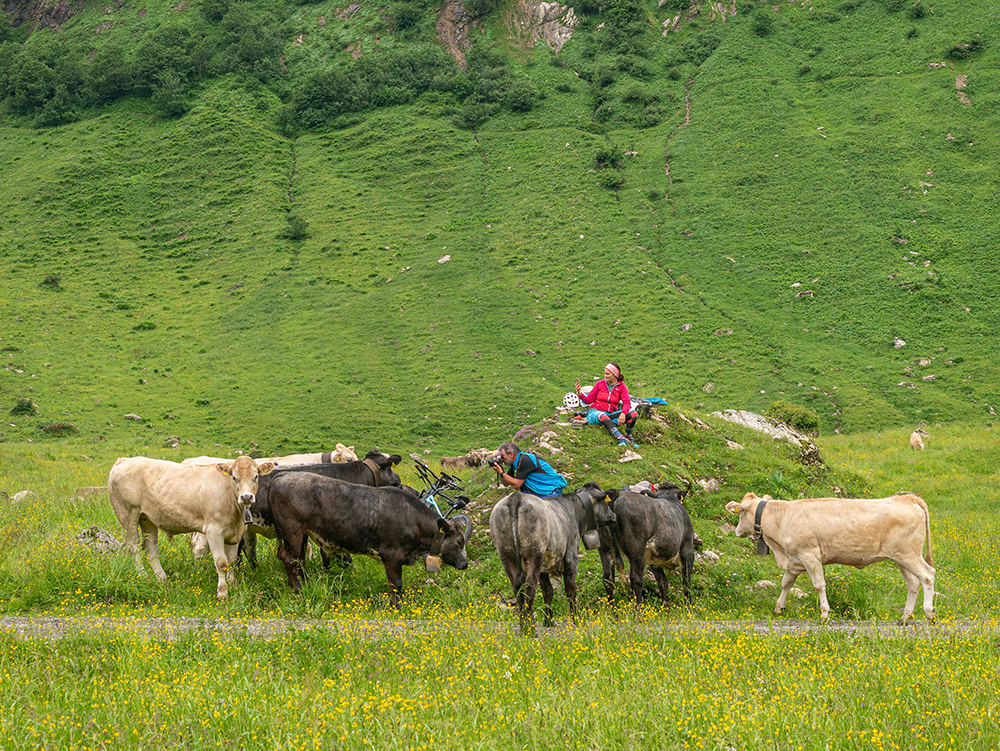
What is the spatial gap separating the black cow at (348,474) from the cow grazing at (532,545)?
3.74 metres

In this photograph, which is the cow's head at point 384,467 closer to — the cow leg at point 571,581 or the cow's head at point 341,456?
the cow's head at point 341,456

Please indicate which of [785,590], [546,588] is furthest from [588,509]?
[785,590]

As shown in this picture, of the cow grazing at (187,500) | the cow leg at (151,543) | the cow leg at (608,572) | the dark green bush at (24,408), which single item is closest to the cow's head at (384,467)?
the cow grazing at (187,500)

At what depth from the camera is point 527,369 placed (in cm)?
5469

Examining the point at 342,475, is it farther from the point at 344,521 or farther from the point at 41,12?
the point at 41,12

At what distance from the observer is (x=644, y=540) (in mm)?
12242

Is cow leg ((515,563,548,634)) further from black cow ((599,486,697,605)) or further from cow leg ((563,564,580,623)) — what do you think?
black cow ((599,486,697,605))

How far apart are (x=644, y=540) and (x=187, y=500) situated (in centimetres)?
759

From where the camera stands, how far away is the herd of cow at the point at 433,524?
1209 cm

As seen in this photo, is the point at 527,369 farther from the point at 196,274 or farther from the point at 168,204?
the point at 168,204

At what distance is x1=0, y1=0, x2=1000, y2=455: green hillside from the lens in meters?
51.6

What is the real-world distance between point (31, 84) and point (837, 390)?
347 feet

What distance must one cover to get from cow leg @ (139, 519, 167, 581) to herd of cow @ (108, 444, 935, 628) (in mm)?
38

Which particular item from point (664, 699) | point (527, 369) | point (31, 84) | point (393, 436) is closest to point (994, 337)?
point (527, 369)
